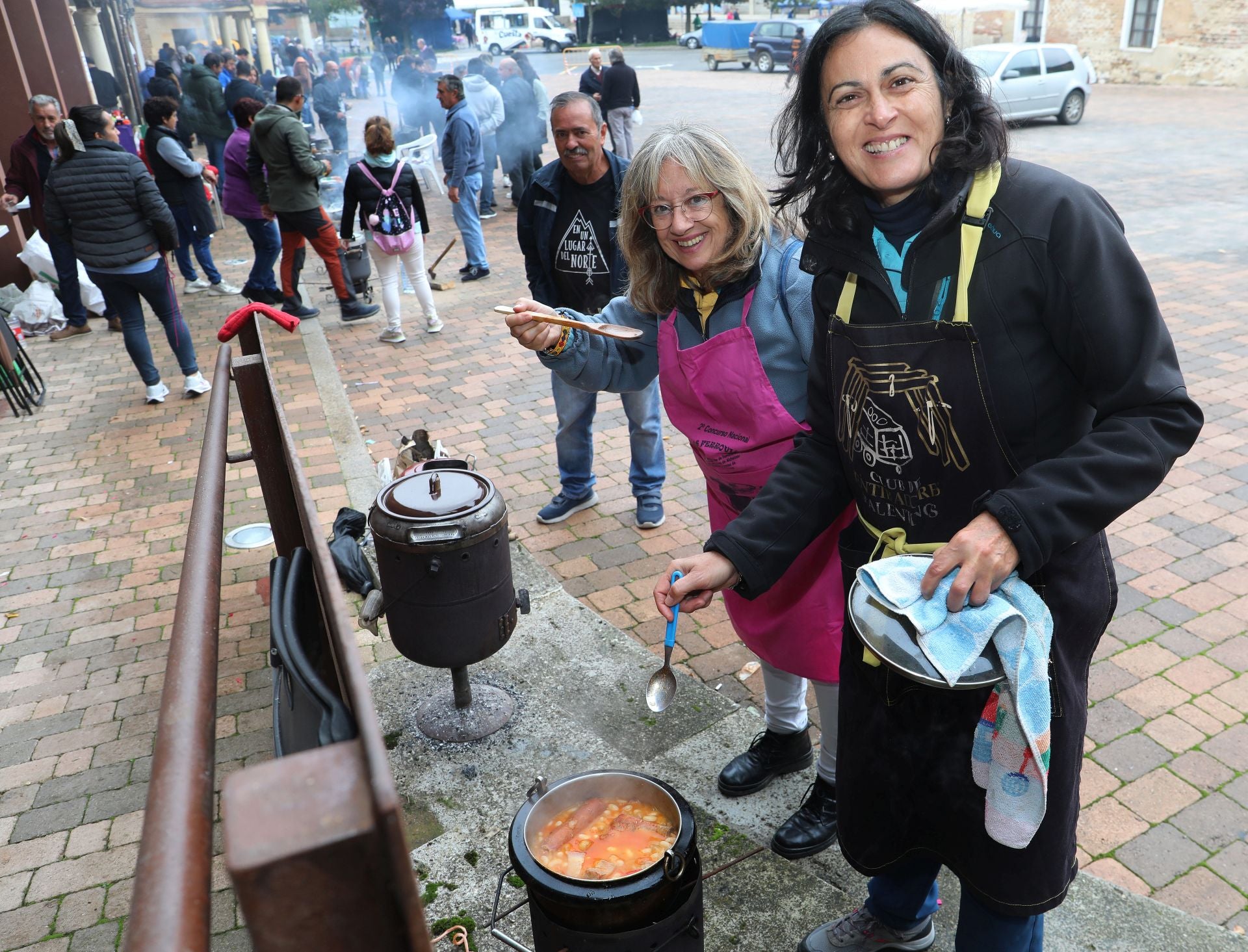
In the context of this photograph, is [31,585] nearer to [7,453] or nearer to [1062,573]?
[7,453]

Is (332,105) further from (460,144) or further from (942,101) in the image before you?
(942,101)

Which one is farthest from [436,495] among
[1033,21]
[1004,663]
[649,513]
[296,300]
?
[1033,21]

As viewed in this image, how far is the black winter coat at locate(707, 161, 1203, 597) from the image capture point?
5.31ft

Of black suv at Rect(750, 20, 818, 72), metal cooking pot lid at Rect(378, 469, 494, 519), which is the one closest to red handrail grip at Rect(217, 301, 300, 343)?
metal cooking pot lid at Rect(378, 469, 494, 519)

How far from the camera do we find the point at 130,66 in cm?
2873

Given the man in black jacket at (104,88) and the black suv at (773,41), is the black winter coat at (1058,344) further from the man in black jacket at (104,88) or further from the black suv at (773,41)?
the black suv at (773,41)

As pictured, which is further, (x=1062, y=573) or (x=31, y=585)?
(x=31, y=585)

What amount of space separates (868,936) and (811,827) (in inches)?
18.0

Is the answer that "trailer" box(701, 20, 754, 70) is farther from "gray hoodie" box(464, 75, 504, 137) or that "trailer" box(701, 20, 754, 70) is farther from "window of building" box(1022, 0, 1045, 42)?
"gray hoodie" box(464, 75, 504, 137)

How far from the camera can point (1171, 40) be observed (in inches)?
896

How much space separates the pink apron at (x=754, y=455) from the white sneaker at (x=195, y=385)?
5682mm

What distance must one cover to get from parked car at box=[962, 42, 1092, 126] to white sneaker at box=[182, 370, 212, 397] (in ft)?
50.8

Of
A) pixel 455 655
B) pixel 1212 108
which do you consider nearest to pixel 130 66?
pixel 1212 108

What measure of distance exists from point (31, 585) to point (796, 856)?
→ 13.7ft
